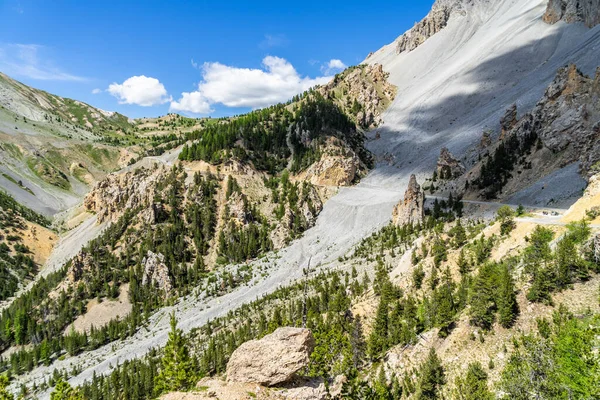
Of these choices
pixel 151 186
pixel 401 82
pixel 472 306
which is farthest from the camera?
pixel 401 82

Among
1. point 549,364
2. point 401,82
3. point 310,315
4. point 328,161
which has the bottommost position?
point 310,315

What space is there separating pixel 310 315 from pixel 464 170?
8015 centimetres

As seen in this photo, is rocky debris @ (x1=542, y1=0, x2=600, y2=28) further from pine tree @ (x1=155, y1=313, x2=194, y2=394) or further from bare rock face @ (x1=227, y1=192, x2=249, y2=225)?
pine tree @ (x1=155, y1=313, x2=194, y2=394)

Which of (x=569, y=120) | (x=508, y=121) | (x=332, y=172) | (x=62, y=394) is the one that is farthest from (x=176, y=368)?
(x=508, y=121)

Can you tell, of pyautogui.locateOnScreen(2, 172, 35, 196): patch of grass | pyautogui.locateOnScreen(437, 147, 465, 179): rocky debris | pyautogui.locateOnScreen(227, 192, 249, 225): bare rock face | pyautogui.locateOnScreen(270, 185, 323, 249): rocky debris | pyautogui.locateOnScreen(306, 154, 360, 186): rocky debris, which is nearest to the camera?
pyautogui.locateOnScreen(270, 185, 323, 249): rocky debris

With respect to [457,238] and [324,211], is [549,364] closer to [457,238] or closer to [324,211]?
[457,238]

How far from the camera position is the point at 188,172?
119 metres

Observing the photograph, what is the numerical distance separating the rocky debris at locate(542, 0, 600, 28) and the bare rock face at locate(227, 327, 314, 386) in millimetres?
183044

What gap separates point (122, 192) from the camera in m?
118

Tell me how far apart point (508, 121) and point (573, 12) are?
8760 centimetres

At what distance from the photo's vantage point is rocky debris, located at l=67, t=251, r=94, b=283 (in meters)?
91.2

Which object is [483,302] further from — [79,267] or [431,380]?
[79,267]

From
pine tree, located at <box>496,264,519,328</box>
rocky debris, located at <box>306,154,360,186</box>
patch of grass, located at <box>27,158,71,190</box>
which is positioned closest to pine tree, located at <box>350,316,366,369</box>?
pine tree, located at <box>496,264,519,328</box>

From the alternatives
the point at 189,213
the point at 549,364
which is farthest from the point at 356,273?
the point at 189,213
